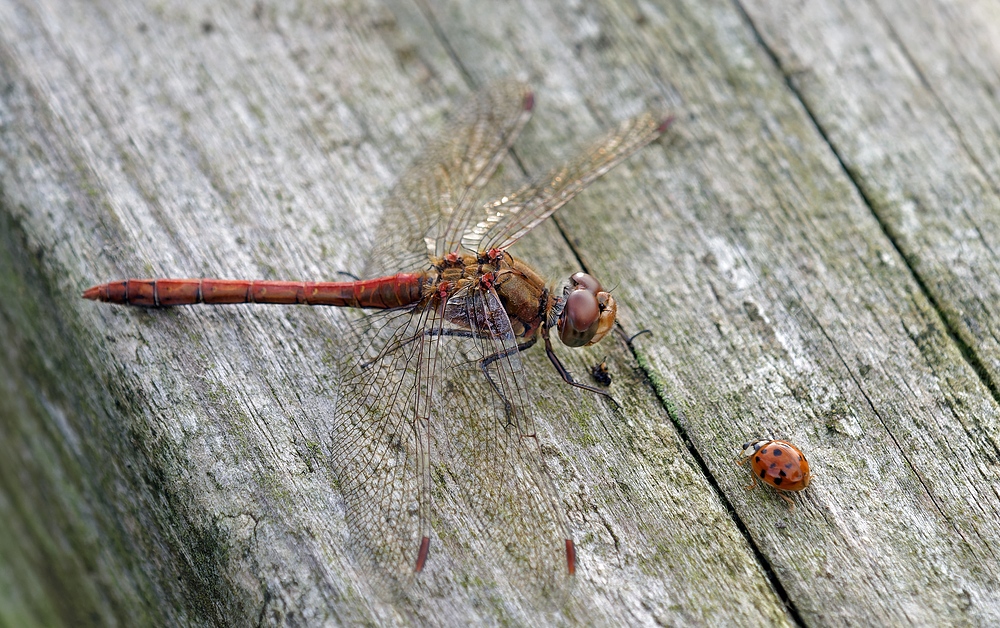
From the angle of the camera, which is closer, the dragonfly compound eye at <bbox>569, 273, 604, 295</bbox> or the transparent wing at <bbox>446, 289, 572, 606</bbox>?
the transparent wing at <bbox>446, 289, 572, 606</bbox>

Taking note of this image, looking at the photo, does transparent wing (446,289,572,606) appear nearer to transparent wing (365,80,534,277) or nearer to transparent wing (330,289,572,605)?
transparent wing (330,289,572,605)

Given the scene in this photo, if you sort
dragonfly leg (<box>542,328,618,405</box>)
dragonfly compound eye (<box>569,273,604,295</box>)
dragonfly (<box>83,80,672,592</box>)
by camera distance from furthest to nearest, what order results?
dragonfly compound eye (<box>569,273,604,295</box>) → dragonfly leg (<box>542,328,618,405</box>) → dragonfly (<box>83,80,672,592</box>)

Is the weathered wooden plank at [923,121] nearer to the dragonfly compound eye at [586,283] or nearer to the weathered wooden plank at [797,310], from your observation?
the weathered wooden plank at [797,310]

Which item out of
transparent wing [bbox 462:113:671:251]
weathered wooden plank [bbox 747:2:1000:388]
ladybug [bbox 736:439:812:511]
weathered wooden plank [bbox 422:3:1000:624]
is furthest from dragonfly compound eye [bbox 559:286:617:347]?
weathered wooden plank [bbox 747:2:1000:388]

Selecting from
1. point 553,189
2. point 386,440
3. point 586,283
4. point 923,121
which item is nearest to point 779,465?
point 586,283

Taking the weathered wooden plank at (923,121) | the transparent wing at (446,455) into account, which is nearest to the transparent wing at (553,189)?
the transparent wing at (446,455)

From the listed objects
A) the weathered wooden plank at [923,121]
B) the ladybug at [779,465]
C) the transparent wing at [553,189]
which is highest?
the transparent wing at [553,189]
